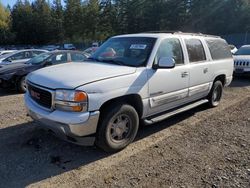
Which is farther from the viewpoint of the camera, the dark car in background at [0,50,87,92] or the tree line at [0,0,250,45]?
the tree line at [0,0,250,45]

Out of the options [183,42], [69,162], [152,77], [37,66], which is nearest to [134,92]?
[152,77]

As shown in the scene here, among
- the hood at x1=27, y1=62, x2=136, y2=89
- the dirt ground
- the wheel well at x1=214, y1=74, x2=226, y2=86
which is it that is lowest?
the dirt ground

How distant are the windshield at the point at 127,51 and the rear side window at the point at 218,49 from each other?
219cm

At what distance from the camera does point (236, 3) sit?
39.6 metres

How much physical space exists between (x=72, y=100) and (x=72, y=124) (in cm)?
33

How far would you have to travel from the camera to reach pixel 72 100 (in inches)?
152

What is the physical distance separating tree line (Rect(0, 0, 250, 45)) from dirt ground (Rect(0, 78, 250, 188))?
37.6 metres

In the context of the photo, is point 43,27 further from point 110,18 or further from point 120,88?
point 120,88

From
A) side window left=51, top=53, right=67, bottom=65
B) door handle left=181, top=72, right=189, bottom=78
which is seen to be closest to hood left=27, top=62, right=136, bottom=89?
door handle left=181, top=72, right=189, bottom=78

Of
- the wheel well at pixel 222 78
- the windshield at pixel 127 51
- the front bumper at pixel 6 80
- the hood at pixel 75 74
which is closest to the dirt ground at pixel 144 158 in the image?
the hood at pixel 75 74

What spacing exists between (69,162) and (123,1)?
52606 millimetres

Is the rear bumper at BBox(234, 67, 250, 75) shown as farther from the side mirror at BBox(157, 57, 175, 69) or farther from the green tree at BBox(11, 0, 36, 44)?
the green tree at BBox(11, 0, 36, 44)

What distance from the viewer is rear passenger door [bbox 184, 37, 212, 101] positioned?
19.1 ft

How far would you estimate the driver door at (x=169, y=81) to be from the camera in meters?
4.87
